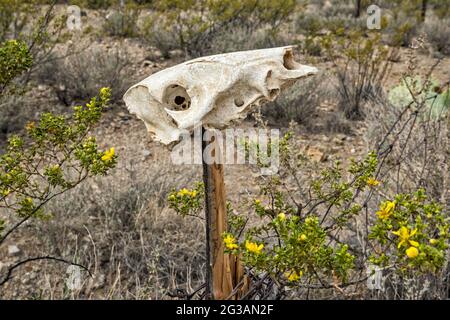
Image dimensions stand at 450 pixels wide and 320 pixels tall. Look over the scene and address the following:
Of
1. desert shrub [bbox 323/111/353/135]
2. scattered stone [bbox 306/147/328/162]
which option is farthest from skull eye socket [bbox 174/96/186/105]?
desert shrub [bbox 323/111/353/135]

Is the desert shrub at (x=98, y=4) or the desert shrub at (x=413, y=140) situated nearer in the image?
the desert shrub at (x=413, y=140)

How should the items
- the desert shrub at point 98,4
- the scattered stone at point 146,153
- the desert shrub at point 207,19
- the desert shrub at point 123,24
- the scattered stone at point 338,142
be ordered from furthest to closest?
the desert shrub at point 98,4 < the desert shrub at point 123,24 < the desert shrub at point 207,19 < the scattered stone at point 338,142 < the scattered stone at point 146,153

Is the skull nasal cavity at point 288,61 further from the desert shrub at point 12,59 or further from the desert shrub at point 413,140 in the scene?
the desert shrub at point 12,59

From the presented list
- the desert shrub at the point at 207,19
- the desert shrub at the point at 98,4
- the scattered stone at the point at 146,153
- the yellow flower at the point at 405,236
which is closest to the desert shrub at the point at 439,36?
the desert shrub at the point at 207,19

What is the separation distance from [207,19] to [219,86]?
6013 millimetres

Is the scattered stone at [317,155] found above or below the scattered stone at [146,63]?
below

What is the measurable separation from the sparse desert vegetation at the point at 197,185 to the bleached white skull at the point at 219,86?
14.3 inches

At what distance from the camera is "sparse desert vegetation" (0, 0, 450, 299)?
1.56 meters

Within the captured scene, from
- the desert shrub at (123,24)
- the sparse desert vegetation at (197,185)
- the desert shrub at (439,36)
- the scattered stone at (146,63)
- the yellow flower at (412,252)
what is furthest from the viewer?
the desert shrub at (439,36)

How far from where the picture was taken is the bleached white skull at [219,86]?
4.02 ft

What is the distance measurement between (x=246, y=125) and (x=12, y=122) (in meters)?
2.07

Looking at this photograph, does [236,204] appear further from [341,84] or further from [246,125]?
[341,84]

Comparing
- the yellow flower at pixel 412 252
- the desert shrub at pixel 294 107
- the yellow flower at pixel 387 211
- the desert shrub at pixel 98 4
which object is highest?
the desert shrub at pixel 98 4
